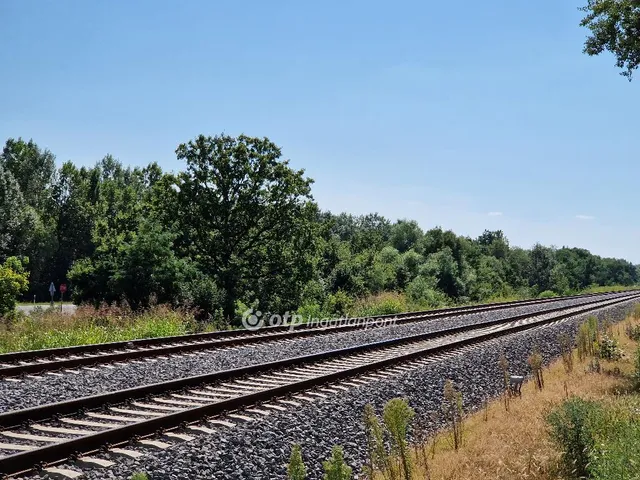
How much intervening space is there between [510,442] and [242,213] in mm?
19593

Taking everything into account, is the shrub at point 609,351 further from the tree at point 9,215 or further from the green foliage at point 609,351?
the tree at point 9,215

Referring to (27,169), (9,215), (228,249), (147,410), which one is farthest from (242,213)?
(27,169)

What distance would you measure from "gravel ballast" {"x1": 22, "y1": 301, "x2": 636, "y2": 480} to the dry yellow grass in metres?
0.69

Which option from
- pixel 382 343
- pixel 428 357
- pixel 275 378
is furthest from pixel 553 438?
pixel 382 343

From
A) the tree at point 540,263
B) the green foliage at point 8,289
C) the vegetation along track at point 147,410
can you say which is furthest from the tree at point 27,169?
the tree at point 540,263

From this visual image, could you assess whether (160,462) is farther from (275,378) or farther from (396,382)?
(396,382)

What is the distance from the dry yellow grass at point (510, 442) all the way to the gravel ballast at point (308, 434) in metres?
0.69

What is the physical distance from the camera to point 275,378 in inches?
369

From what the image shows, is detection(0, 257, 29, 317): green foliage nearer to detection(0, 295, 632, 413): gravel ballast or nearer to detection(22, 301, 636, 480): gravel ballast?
detection(0, 295, 632, 413): gravel ballast

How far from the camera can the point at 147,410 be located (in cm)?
715

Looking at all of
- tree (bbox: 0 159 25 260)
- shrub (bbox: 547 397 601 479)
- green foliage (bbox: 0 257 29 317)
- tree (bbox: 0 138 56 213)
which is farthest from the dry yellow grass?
tree (bbox: 0 138 56 213)

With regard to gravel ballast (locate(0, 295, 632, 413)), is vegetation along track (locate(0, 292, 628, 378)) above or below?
above

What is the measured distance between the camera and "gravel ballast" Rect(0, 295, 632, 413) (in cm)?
780

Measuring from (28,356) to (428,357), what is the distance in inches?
318
